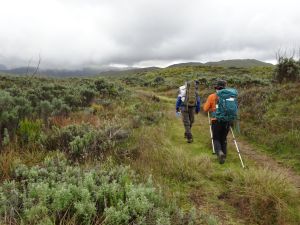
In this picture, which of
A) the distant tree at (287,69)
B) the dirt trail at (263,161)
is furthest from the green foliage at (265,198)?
the distant tree at (287,69)

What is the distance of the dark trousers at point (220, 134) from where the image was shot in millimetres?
7473

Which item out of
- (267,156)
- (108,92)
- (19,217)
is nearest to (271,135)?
(267,156)

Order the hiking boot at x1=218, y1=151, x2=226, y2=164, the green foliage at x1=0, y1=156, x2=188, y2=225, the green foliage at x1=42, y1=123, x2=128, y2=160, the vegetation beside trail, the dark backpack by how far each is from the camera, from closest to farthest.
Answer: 1. the green foliage at x1=0, y1=156, x2=188, y2=225
2. the vegetation beside trail
3. the green foliage at x1=42, y1=123, x2=128, y2=160
4. the dark backpack
5. the hiking boot at x1=218, y1=151, x2=226, y2=164

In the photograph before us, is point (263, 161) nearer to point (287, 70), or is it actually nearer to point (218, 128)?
point (218, 128)

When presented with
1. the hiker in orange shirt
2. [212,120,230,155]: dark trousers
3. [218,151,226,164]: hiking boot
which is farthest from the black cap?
[218,151,226,164]: hiking boot

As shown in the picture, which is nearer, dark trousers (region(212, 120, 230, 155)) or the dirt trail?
the dirt trail

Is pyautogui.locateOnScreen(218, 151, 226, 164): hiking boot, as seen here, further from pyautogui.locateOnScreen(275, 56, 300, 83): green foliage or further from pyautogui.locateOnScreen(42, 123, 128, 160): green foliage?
pyautogui.locateOnScreen(275, 56, 300, 83): green foliage

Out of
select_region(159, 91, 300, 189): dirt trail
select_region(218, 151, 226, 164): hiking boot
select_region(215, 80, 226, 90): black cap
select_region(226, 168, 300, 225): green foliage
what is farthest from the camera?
select_region(215, 80, 226, 90): black cap

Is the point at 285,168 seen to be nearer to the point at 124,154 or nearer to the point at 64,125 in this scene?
the point at 124,154

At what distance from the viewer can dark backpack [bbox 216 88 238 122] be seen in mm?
7012

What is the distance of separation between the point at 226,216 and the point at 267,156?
3829 millimetres

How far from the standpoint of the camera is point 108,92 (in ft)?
58.3

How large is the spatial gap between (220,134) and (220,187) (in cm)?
219

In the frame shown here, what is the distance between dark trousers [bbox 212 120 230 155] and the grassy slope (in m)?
0.47
